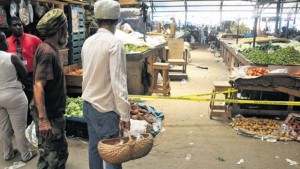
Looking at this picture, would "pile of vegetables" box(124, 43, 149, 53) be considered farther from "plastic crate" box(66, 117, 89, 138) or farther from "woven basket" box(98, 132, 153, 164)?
"woven basket" box(98, 132, 153, 164)

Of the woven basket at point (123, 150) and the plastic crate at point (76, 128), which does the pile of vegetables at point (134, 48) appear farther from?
the woven basket at point (123, 150)

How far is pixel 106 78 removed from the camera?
2.46 metres

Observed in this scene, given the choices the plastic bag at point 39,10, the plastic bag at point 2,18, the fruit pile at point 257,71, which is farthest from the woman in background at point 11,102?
the fruit pile at point 257,71

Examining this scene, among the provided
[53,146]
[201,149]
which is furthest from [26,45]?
[201,149]

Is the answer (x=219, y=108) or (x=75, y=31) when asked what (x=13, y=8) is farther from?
(x=219, y=108)

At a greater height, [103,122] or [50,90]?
[50,90]

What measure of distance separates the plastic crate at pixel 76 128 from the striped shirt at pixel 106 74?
2.46 meters

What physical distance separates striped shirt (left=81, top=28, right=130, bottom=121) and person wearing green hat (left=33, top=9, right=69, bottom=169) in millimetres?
412

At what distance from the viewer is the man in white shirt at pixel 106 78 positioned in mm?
2356

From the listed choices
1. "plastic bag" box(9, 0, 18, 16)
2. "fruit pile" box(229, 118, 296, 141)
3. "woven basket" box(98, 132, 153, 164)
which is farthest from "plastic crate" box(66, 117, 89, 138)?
"fruit pile" box(229, 118, 296, 141)

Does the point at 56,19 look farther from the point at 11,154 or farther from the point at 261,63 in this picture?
the point at 261,63

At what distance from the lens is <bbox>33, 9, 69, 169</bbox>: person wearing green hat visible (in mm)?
2678

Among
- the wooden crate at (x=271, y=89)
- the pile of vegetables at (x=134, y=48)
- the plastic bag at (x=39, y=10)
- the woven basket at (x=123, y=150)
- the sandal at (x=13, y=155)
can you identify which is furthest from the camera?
the pile of vegetables at (x=134, y=48)

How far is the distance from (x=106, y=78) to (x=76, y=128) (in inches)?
110
